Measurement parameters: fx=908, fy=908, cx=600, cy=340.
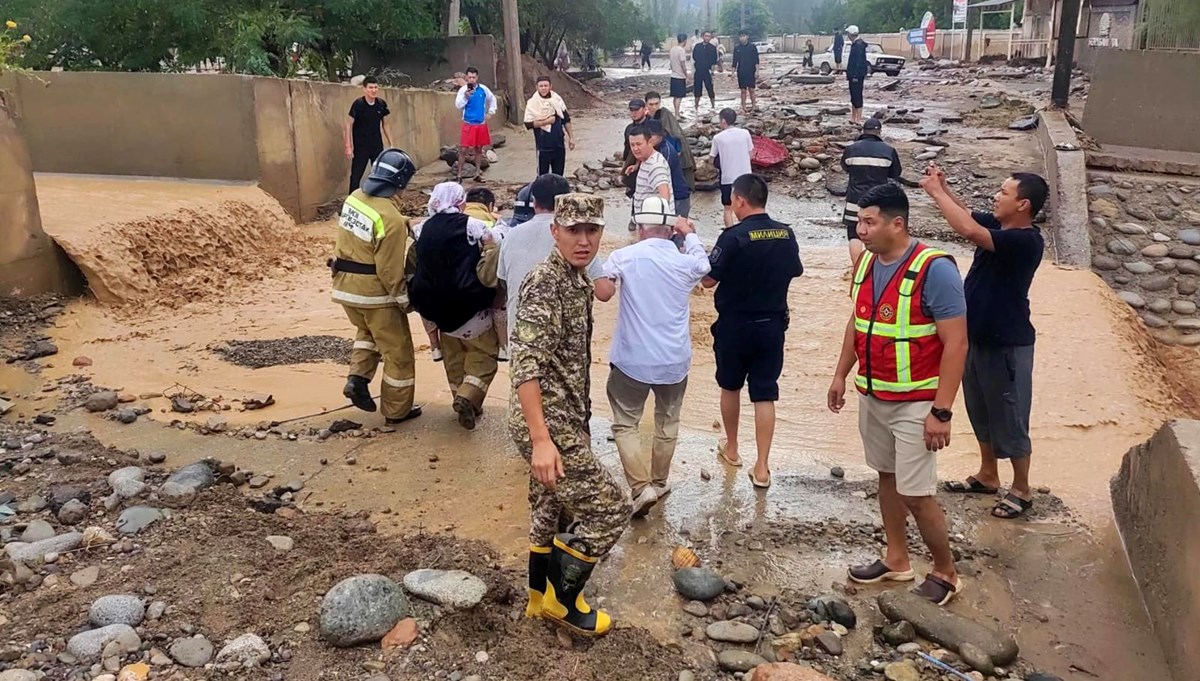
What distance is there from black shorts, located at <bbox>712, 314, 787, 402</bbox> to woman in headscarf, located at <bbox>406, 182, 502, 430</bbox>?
57.8 inches

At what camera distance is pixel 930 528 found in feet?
12.6

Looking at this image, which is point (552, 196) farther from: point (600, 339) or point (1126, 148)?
point (1126, 148)

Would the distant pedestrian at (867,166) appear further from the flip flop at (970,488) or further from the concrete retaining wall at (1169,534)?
the concrete retaining wall at (1169,534)

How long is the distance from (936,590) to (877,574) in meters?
0.27

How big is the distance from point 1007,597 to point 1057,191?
8463 millimetres

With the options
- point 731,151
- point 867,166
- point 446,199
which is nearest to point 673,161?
point 731,151

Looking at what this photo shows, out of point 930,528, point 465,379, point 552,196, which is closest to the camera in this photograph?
point 930,528

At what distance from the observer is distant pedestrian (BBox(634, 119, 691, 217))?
8.56m

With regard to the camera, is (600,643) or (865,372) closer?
(600,643)

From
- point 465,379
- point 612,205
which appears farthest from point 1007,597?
point 612,205

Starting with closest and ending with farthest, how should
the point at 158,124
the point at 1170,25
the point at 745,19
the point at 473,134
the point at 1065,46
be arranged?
the point at 158,124
the point at 1065,46
the point at 473,134
the point at 1170,25
the point at 745,19

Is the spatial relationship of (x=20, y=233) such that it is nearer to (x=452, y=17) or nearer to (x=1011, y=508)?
(x=1011, y=508)

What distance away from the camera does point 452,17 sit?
21.5 meters

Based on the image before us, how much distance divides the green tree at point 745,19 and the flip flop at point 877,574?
7771 centimetres
